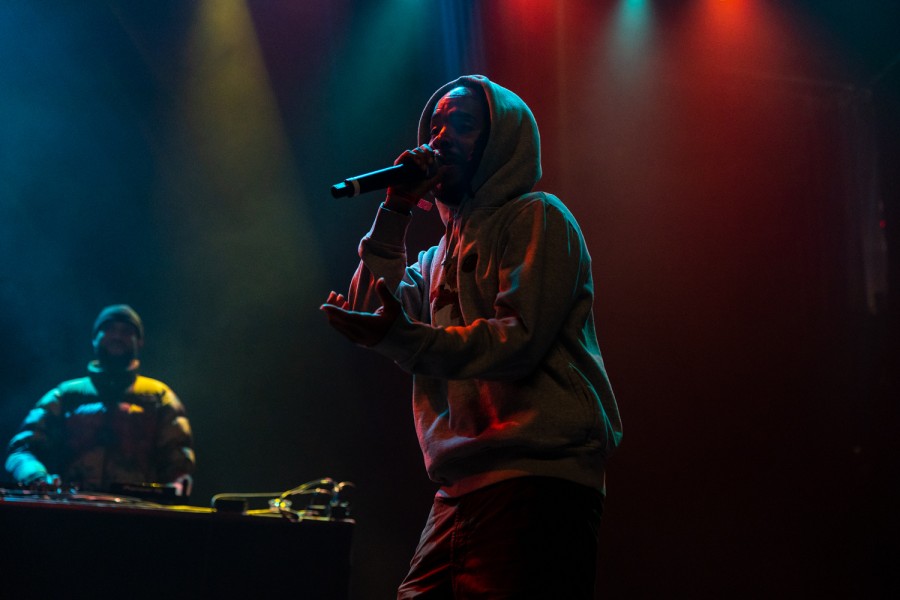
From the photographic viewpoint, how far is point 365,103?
5.01 meters

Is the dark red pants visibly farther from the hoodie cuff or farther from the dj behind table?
the dj behind table

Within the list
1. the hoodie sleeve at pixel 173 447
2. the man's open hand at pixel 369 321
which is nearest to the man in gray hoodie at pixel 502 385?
the man's open hand at pixel 369 321

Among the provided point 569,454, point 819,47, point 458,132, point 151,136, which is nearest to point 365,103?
point 151,136

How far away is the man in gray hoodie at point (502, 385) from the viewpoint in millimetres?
1355

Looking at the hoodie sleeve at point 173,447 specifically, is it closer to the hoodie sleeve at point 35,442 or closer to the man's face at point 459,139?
the hoodie sleeve at point 35,442

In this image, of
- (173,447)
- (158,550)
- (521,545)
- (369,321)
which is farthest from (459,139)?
(173,447)

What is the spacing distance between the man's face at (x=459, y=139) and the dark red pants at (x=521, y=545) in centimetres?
71

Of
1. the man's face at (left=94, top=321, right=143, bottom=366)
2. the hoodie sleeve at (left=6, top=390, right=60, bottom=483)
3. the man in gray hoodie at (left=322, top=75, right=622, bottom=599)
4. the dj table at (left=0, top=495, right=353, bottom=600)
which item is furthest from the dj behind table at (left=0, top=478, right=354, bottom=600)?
the man's face at (left=94, top=321, right=143, bottom=366)

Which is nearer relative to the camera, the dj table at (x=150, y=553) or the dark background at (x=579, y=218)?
the dj table at (x=150, y=553)

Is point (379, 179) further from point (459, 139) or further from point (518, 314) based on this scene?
point (518, 314)

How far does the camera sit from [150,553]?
103 inches

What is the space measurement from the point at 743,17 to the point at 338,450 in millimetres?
3721

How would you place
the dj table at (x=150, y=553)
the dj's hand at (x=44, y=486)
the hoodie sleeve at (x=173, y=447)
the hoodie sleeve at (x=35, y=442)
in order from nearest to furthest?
the dj table at (x=150, y=553)
the dj's hand at (x=44, y=486)
the hoodie sleeve at (x=35, y=442)
the hoodie sleeve at (x=173, y=447)

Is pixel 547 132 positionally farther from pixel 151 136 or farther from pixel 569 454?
pixel 569 454
